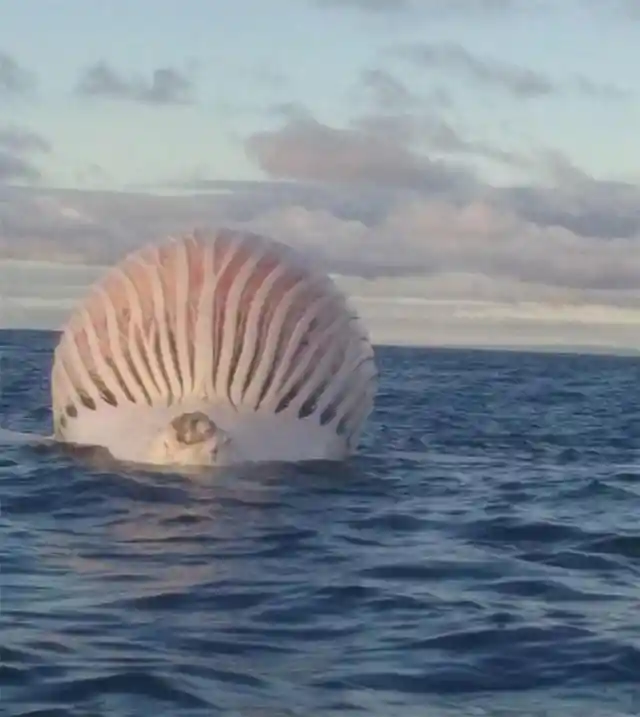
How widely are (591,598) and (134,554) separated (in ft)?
13.9

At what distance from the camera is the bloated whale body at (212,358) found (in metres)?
20.5

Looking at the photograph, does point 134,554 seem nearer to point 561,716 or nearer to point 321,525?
point 321,525

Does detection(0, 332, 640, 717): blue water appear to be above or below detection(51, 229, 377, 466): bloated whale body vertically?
below

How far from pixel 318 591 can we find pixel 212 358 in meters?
6.90

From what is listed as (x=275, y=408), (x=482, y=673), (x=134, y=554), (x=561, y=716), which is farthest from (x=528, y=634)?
(x=275, y=408)

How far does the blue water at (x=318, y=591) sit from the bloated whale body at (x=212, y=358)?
0.53 m

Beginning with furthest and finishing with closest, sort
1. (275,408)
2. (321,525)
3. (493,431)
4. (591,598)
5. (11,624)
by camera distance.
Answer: (493,431) < (275,408) < (321,525) < (591,598) < (11,624)

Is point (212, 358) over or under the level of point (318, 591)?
over

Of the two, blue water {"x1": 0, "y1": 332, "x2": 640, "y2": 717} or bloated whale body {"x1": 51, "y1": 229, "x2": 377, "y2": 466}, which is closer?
blue water {"x1": 0, "y1": 332, "x2": 640, "y2": 717}

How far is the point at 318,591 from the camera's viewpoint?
1407 centimetres

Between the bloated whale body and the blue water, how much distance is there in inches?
20.7

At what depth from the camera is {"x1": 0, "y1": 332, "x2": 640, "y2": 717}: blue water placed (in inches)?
441

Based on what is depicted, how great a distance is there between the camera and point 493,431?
1280 inches

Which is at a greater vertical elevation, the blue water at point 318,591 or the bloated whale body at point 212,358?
the bloated whale body at point 212,358
